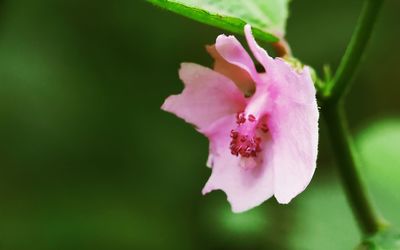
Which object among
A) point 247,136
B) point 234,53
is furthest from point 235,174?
point 234,53

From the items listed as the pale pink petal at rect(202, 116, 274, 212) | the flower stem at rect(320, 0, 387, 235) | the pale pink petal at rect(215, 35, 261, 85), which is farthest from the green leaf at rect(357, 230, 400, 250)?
the pale pink petal at rect(215, 35, 261, 85)

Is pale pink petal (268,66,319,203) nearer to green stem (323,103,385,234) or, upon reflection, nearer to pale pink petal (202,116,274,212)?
pale pink petal (202,116,274,212)

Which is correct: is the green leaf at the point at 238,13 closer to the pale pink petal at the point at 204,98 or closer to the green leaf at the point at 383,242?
the pale pink petal at the point at 204,98

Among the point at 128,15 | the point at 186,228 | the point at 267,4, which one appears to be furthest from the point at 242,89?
the point at 128,15

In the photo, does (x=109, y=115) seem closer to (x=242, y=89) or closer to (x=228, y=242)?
(x=228, y=242)

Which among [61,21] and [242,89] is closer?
[242,89]

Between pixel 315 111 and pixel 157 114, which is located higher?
pixel 315 111

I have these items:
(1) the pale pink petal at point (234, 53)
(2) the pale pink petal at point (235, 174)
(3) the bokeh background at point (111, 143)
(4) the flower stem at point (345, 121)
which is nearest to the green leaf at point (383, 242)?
(4) the flower stem at point (345, 121)

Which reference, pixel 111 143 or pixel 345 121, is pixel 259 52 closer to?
pixel 345 121
